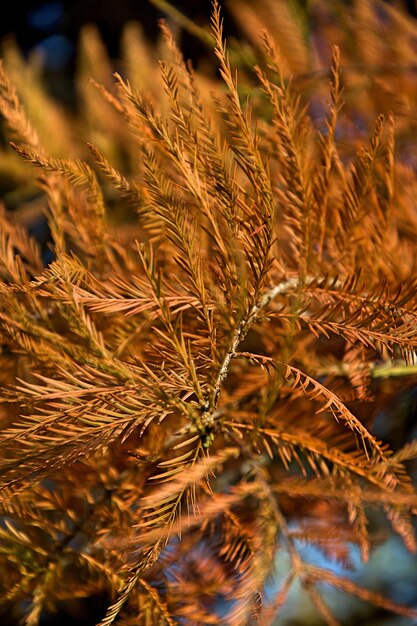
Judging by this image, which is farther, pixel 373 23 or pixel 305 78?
pixel 373 23

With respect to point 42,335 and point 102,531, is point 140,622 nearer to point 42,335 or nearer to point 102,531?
point 102,531

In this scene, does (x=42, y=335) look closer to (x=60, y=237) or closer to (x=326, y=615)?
(x=60, y=237)

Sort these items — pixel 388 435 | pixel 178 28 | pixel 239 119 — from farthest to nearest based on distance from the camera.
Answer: pixel 178 28 → pixel 388 435 → pixel 239 119

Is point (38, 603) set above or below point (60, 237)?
below

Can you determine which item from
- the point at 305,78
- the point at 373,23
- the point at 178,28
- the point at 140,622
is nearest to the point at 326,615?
the point at 140,622

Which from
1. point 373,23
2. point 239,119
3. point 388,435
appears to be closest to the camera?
point 239,119

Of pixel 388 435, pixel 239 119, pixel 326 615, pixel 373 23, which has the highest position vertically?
pixel 239 119
